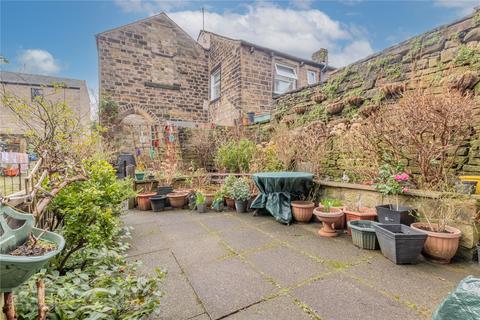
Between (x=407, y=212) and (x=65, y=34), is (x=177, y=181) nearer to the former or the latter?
(x=407, y=212)

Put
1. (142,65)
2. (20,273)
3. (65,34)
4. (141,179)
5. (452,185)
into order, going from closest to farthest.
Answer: (20,273) → (452,185) → (141,179) → (65,34) → (142,65)

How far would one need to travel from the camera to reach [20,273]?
0.79 metres

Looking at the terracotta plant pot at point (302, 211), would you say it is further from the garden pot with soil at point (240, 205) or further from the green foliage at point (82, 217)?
the green foliage at point (82, 217)

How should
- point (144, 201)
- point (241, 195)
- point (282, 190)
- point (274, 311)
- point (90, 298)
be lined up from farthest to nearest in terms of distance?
1. point (144, 201)
2. point (241, 195)
3. point (282, 190)
4. point (274, 311)
5. point (90, 298)

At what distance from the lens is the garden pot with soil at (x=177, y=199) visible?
4844 mm

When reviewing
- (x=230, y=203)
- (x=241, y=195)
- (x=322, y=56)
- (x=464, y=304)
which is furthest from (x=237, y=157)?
(x=322, y=56)

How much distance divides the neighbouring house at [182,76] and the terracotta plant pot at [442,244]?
7137 mm

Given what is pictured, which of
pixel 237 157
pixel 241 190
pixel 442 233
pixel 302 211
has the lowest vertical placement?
pixel 302 211

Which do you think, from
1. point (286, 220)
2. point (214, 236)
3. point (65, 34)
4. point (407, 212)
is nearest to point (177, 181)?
point (214, 236)

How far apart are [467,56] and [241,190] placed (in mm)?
4308

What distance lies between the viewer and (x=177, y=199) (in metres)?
4.85

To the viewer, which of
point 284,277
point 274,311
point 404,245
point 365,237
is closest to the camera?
point 274,311

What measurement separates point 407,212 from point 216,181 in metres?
4.27

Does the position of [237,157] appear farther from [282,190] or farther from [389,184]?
[389,184]
